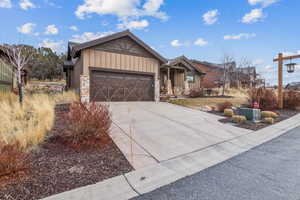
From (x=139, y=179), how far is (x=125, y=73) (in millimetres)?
9534

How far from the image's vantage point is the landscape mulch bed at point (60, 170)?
7.54 ft

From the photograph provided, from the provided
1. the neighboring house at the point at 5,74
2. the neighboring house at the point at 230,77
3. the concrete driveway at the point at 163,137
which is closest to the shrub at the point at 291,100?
the concrete driveway at the point at 163,137

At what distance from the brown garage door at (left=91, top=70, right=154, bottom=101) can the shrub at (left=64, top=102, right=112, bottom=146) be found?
676 centimetres

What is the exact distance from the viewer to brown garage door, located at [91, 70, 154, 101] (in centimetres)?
1058

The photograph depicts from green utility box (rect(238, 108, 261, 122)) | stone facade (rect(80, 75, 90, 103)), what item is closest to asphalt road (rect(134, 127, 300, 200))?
green utility box (rect(238, 108, 261, 122))

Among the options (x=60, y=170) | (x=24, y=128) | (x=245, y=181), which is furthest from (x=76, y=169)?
(x=245, y=181)

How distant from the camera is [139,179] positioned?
269 cm

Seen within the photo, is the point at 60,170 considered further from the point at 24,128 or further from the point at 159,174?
the point at 24,128

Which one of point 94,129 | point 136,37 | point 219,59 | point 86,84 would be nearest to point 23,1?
point 86,84

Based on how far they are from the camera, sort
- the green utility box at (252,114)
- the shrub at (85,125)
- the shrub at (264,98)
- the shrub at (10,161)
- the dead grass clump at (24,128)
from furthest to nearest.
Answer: the shrub at (264,98)
the green utility box at (252,114)
the shrub at (85,125)
the dead grass clump at (24,128)
the shrub at (10,161)

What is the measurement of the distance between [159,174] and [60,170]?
1804 mm

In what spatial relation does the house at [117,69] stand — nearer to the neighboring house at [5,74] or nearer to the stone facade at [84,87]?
the stone facade at [84,87]

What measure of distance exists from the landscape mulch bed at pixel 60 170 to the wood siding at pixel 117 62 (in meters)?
7.23

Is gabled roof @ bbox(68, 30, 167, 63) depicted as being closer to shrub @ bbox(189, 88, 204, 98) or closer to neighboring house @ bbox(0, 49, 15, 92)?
neighboring house @ bbox(0, 49, 15, 92)
